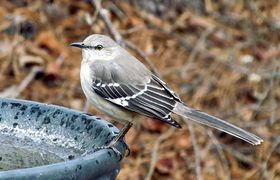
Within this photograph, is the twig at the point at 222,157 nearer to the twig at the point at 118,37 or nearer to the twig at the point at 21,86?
the twig at the point at 118,37

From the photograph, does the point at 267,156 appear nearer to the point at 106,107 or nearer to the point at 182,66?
the point at 182,66

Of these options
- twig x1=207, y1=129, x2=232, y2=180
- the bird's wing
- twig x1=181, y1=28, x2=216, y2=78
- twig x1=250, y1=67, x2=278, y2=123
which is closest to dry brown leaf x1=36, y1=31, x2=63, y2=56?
twig x1=181, y1=28, x2=216, y2=78

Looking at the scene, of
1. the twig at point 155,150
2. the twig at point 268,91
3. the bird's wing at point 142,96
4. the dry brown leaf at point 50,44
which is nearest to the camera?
the bird's wing at point 142,96

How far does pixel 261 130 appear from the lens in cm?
709

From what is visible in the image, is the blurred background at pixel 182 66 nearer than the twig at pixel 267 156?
No

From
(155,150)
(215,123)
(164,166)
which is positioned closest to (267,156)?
(164,166)

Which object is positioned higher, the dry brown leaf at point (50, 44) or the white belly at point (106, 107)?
the white belly at point (106, 107)

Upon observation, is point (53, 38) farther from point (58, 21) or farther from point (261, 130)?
point (261, 130)

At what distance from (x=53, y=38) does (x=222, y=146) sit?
2.45 m

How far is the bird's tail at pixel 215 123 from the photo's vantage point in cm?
440

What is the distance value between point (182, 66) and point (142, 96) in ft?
11.6

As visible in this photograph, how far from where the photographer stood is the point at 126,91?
439 cm

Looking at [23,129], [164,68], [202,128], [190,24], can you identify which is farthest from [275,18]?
[23,129]

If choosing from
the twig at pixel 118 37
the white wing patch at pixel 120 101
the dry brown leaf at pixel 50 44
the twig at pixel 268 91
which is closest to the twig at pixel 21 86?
the dry brown leaf at pixel 50 44
